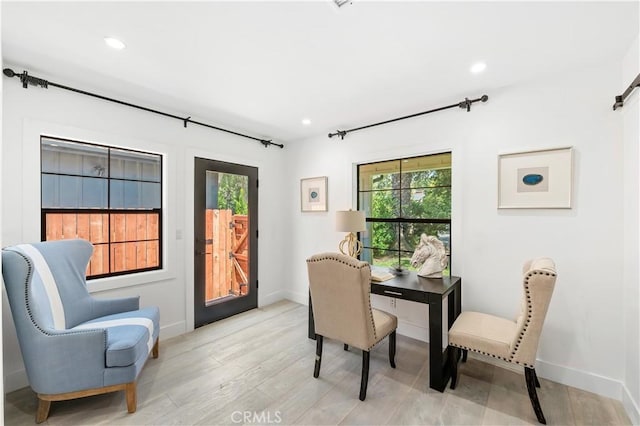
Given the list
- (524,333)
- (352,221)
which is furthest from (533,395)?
(352,221)

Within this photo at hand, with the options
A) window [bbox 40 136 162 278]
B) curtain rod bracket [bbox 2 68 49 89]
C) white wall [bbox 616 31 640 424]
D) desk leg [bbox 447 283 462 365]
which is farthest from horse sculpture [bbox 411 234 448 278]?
curtain rod bracket [bbox 2 68 49 89]

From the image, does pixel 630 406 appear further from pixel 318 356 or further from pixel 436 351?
pixel 318 356

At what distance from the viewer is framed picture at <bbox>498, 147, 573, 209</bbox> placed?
225 centimetres

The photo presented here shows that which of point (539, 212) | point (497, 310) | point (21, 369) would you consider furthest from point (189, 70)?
point (497, 310)

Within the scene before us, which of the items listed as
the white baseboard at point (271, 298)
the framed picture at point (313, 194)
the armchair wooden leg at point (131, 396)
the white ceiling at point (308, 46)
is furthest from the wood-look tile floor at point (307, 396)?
the white ceiling at point (308, 46)

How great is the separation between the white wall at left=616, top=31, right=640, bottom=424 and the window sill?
3.88m

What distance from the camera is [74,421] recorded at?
6.07 ft

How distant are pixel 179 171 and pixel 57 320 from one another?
1676 mm

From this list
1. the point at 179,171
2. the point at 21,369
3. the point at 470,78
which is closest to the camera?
the point at 21,369

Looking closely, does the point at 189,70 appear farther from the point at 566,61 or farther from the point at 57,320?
the point at 566,61

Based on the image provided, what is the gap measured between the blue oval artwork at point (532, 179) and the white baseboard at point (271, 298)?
10.9ft

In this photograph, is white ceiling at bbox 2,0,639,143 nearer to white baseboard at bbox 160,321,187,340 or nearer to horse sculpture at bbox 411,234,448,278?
horse sculpture at bbox 411,234,448,278

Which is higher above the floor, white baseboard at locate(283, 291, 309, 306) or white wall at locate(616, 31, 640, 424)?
white wall at locate(616, 31, 640, 424)

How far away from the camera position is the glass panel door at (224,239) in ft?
10.9
